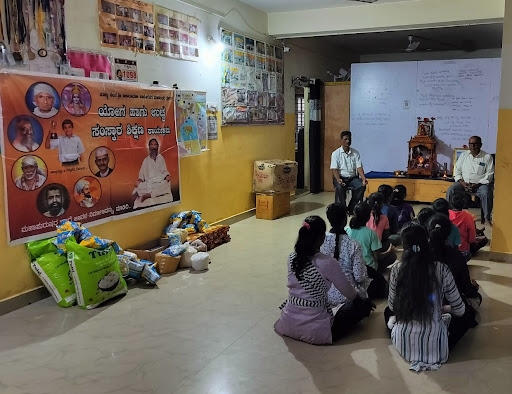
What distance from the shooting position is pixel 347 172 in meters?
6.82

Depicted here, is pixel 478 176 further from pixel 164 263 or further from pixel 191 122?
pixel 164 263

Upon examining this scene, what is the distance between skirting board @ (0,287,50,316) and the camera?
12.6 ft

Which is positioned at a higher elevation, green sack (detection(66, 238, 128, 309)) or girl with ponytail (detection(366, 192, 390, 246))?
girl with ponytail (detection(366, 192, 390, 246))

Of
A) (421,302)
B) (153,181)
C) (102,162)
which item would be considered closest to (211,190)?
(153,181)

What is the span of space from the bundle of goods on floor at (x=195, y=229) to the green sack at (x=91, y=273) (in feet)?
4.32

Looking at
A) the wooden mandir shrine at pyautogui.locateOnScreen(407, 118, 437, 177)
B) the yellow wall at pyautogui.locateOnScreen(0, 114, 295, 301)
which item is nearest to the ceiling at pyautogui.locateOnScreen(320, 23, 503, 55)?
the wooden mandir shrine at pyautogui.locateOnScreen(407, 118, 437, 177)

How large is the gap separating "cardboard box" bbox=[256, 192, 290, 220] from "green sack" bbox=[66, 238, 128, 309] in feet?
11.2

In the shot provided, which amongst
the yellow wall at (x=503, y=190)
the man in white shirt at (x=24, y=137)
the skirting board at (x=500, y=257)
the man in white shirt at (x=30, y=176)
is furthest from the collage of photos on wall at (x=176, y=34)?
the skirting board at (x=500, y=257)

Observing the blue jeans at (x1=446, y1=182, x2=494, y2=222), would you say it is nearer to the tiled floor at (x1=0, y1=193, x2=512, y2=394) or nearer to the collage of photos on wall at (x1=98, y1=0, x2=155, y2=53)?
the tiled floor at (x1=0, y1=193, x2=512, y2=394)

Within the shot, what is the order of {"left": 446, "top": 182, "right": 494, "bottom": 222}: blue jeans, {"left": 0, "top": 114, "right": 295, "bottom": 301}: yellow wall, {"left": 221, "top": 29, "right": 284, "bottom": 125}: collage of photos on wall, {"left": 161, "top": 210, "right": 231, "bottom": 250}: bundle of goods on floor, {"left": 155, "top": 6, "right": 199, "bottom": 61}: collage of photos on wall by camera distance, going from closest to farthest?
{"left": 0, "top": 114, "right": 295, "bottom": 301}: yellow wall
{"left": 155, "top": 6, "right": 199, "bottom": 61}: collage of photos on wall
{"left": 161, "top": 210, "right": 231, "bottom": 250}: bundle of goods on floor
{"left": 446, "top": 182, "right": 494, "bottom": 222}: blue jeans
{"left": 221, "top": 29, "right": 284, "bottom": 125}: collage of photos on wall

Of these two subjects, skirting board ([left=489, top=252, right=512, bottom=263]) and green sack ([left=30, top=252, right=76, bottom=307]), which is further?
skirting board ([left=489, top=252, right=512, bottom=263])

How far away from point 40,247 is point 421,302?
2.90 m

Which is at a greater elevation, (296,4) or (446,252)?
(296,4)

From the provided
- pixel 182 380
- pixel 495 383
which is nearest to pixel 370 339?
pixel 495 383
